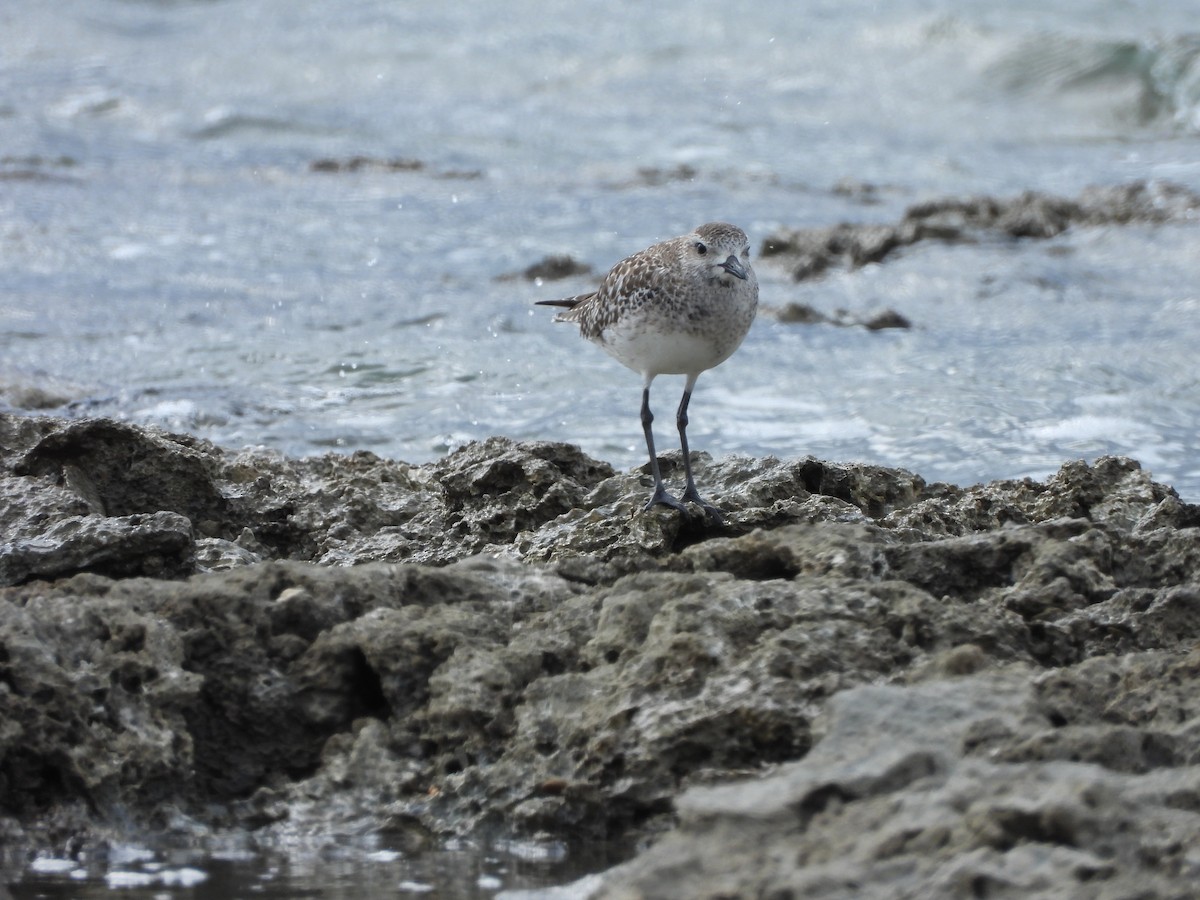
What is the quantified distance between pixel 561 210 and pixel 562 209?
0.19 feet

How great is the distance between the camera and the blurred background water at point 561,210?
9625 mm

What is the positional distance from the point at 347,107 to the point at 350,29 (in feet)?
18.1

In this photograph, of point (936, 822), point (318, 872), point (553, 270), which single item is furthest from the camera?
point (553, 270)

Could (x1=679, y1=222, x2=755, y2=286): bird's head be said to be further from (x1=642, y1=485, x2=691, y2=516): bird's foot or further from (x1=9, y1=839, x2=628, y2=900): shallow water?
(x1=9, y1=839, x2=628, y2=900): shallow water

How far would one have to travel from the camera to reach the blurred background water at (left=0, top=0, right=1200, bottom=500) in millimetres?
9656

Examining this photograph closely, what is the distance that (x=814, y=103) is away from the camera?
21.4 meters

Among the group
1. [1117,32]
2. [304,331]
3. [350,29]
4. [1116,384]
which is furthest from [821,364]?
[350,29]

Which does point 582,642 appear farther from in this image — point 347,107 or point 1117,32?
point 1117,32

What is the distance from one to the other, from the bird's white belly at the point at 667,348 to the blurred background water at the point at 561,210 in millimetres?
2565

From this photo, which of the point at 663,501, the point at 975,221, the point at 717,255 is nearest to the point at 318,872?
the point at 663,501

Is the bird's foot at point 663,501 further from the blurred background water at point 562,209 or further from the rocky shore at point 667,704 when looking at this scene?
the blurred background water at point 562,209

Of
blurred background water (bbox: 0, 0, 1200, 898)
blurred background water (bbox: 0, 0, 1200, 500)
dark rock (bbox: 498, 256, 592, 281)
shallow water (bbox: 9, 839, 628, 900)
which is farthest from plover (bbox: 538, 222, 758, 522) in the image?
dark rock (bbox: 498, 256, 592, 281)

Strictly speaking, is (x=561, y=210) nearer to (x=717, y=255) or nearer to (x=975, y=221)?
(x=975, y=221)

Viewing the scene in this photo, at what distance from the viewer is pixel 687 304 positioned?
19.7ft
